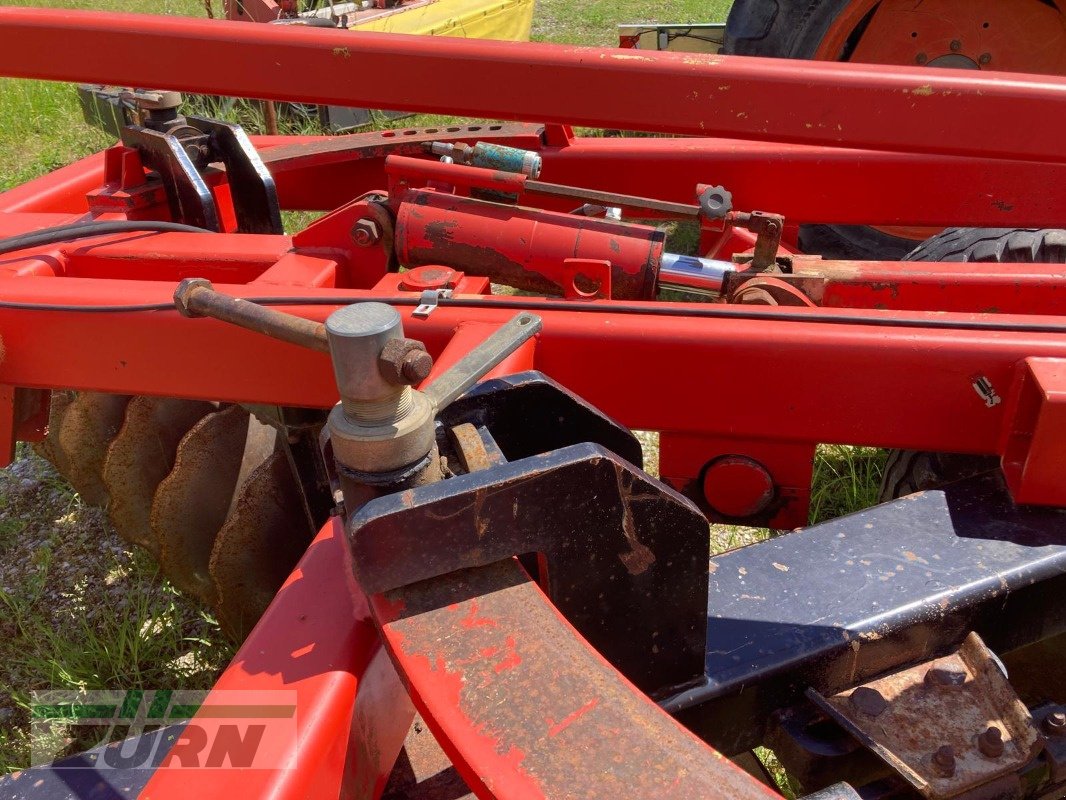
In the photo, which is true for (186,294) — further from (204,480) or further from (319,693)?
(204,480)

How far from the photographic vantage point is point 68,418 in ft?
7.96

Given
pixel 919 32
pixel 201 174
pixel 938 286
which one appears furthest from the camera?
pixel 919 32

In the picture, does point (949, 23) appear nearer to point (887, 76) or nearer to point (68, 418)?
point (887, 76)

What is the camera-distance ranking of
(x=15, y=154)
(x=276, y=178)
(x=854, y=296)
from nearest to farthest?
(x=854, y=296)
(x=276, y=178)
(x=15, y=154)

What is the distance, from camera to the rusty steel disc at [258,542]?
203 cm

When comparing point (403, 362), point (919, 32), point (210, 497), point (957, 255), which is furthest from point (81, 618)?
point (919, 32)

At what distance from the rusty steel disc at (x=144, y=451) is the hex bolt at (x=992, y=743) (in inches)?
69.8

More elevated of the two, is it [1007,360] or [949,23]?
[949,23]

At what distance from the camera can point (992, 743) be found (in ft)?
3.76

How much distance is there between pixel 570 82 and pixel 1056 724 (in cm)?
114

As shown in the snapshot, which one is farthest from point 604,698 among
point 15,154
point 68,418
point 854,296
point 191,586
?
point 15,154

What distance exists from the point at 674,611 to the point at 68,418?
2006mm

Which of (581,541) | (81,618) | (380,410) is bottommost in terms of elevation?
(81,618)

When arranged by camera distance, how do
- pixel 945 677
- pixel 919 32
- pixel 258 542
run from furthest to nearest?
pixel 919 32 → pixel 258 542 → pixel 945 677
